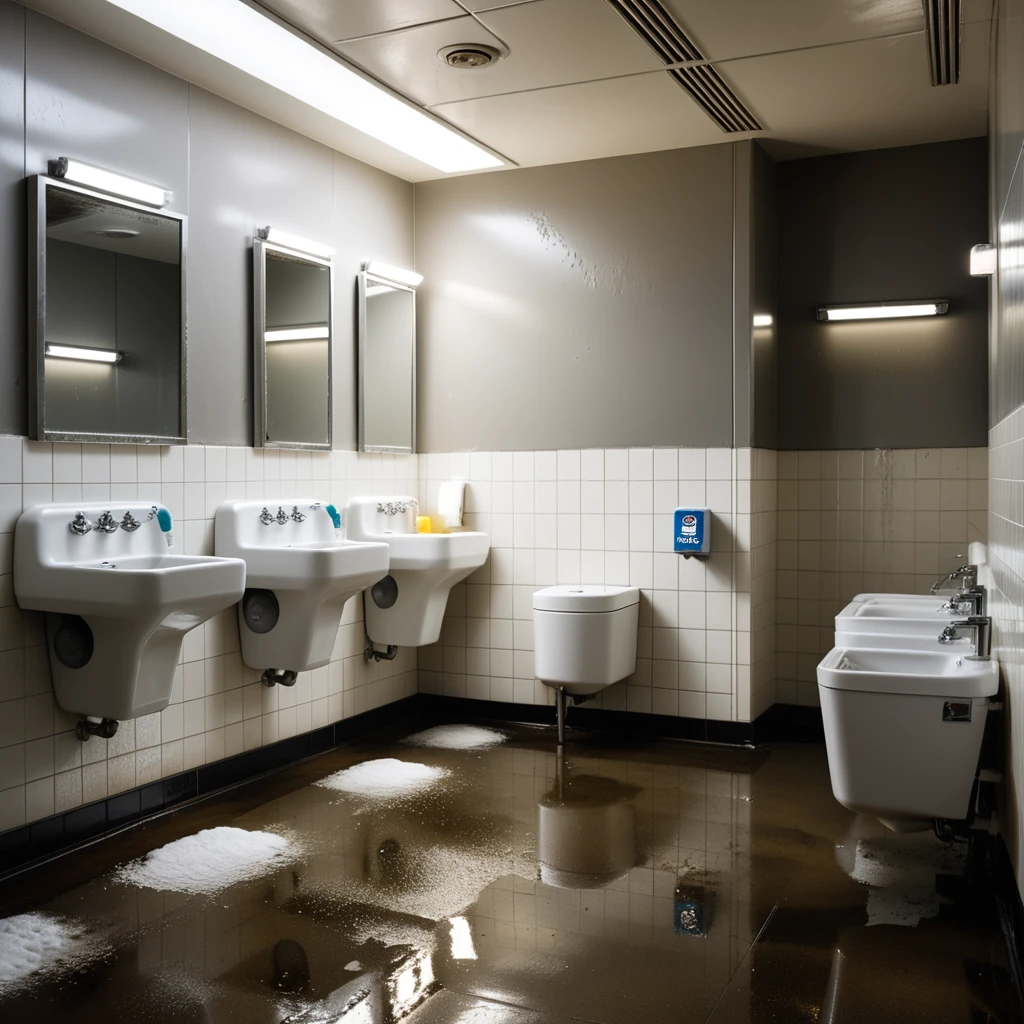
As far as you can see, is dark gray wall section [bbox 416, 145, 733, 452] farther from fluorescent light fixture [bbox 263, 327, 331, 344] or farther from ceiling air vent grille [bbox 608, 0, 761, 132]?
fluorescent light fixture [bbox 263, 327, 331, 344]

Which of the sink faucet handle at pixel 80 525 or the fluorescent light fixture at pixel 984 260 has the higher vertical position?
the fluorescent light fixture at pixel 984 260

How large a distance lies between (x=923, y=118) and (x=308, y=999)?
4.17 m

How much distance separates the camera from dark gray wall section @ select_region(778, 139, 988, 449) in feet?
15.7

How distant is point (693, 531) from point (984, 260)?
1.66 meters

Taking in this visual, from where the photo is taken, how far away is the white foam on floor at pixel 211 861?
310cm

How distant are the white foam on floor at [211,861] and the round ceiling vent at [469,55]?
280 centimetres

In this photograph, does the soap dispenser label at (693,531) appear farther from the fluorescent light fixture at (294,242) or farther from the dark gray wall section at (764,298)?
the fluorescent light fixture at (294,242)

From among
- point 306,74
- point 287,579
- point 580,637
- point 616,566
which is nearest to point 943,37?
point 306,74

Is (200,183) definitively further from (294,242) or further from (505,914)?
(505,914)

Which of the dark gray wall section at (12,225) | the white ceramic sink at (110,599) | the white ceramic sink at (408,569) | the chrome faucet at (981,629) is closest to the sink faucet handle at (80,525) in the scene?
the white ceramic sink at (110,599)

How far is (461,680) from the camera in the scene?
17.6 ft

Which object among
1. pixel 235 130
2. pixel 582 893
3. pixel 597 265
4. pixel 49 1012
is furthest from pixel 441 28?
pixel 49 1012

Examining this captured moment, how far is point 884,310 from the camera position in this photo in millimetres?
4855

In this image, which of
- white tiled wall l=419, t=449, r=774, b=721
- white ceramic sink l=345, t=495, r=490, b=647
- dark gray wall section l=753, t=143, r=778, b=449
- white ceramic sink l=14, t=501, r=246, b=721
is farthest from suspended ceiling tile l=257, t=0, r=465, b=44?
white tiled wall l=419, t=449, r=774, b=721
